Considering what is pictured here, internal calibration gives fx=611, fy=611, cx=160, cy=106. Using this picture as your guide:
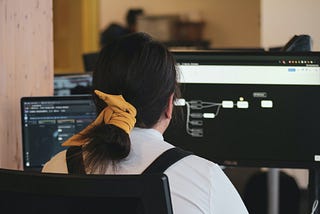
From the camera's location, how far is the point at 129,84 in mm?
1451

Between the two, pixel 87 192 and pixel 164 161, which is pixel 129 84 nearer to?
pixel 164 161

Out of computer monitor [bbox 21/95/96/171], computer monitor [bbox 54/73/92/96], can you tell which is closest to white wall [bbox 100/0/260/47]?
computer monitor [bbox 54/73/92/96]

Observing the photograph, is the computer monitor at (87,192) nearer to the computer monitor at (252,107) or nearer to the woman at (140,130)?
the woman at (140,130)

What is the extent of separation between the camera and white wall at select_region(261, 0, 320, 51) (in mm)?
4246

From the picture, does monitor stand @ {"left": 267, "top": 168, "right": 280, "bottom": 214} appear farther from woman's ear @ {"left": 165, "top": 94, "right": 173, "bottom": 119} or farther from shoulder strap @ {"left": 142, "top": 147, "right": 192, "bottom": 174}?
shoulder strap @ {"left": 142, "top": 147, "right": 192, "bottom": 174}

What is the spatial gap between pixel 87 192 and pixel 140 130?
353mm

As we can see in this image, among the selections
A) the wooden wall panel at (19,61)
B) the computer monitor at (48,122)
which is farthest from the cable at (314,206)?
the wooden wall panel at (19,61)

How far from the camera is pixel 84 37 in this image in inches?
300

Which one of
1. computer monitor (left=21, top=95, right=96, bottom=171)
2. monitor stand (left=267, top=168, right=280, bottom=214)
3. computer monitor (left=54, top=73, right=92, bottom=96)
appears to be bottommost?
monitor stand (left=267, top=168, right=280, bottom=214)

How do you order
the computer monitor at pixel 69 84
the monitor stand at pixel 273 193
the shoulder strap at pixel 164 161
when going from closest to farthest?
the shoulder strap at pixel 164 161, the monitor stand at pixel 273 193, the computer monitor at pixel 69 84

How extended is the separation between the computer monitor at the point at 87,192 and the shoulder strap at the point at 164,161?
18 cm

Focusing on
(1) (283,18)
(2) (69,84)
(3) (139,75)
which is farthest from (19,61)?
(1) (283,18)

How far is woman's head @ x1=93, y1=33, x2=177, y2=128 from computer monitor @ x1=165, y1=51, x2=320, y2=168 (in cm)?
55

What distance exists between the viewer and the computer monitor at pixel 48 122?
7.32 feet
